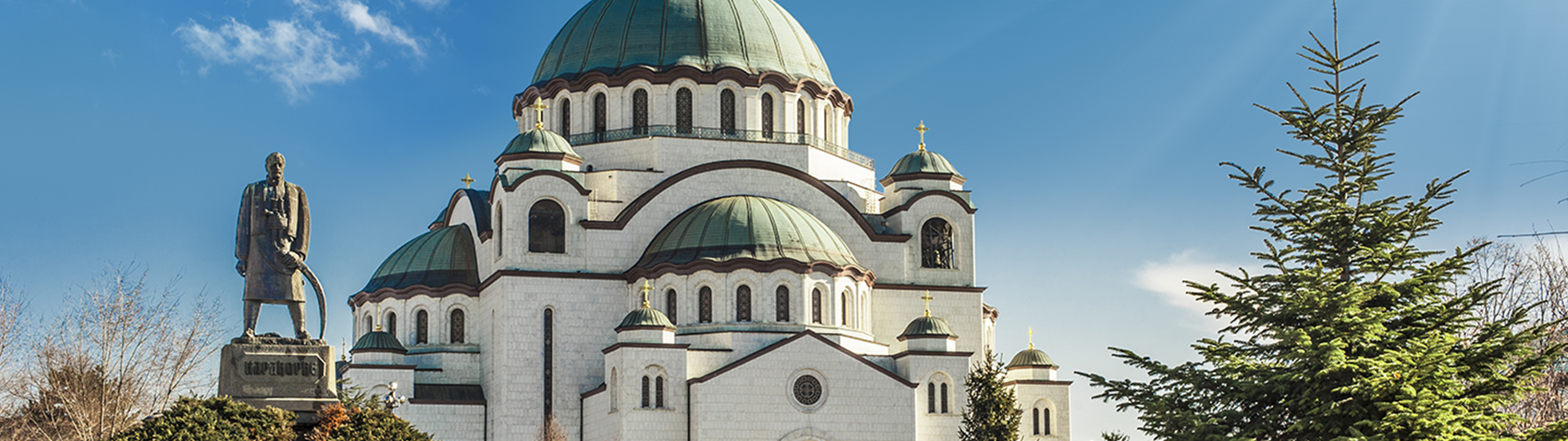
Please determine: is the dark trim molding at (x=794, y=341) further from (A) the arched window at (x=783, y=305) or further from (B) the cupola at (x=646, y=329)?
(B) the cupola at (x=646, y=329)

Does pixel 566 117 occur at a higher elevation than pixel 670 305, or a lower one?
higher

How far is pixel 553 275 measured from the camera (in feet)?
136

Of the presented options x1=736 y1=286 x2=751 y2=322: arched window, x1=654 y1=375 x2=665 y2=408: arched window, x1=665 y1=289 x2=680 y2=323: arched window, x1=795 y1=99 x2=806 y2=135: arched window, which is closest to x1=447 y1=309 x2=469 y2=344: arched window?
x1=665 y1=289 x2=680 y2=323: arched window

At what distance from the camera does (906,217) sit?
44.4 meters

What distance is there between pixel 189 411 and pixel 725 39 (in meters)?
31.8

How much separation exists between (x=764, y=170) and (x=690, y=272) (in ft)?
17.4

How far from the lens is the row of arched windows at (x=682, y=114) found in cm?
4544

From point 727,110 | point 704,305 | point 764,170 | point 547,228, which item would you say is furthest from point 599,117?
point 704,305

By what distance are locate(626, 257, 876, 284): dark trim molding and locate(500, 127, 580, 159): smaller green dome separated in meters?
4.32

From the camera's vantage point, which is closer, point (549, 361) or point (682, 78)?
point (549, 361)

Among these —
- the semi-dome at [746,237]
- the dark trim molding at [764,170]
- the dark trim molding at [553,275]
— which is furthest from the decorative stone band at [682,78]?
the dark trim molding at [553,275]

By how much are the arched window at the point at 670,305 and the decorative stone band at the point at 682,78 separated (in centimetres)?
704

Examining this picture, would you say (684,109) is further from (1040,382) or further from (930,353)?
(1040,382)

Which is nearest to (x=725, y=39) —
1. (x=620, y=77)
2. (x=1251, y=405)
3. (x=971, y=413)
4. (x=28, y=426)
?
(x=620, y=77)
